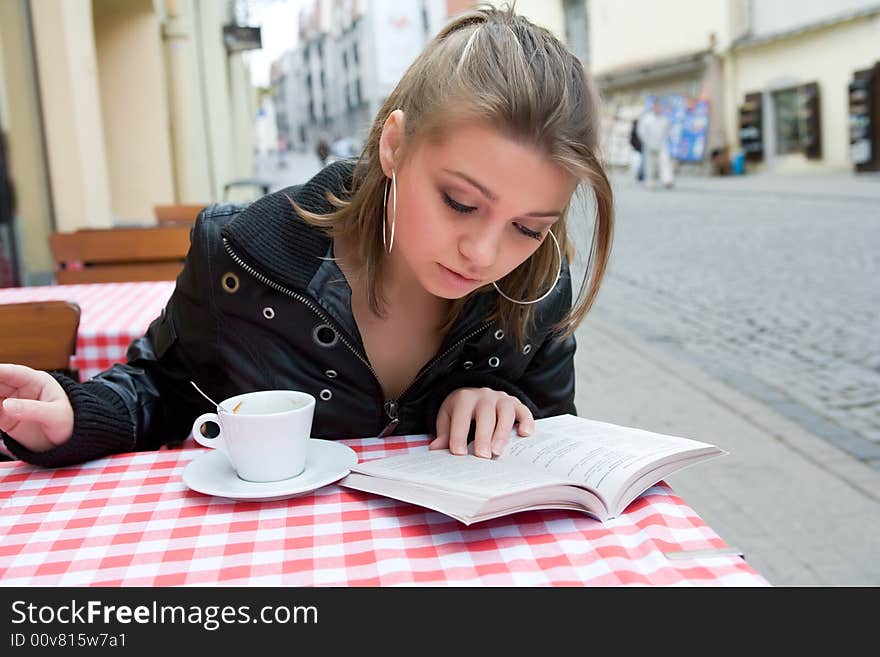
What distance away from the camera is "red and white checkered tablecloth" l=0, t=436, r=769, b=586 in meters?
0.92

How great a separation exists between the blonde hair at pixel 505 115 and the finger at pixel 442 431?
0.77 feet

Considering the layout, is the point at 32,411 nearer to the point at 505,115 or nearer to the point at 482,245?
the point at 482,245

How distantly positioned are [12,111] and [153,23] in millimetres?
3708

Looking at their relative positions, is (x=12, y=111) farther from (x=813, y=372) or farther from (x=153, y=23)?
(x=813, y=372)

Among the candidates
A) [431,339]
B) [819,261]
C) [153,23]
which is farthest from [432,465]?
[153,23]

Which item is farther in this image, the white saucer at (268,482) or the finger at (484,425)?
the finger at (484,425)

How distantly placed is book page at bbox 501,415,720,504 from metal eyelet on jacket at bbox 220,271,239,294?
571 mm

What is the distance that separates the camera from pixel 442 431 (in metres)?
1.39

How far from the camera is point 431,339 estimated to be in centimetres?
168

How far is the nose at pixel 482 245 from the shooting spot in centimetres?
125

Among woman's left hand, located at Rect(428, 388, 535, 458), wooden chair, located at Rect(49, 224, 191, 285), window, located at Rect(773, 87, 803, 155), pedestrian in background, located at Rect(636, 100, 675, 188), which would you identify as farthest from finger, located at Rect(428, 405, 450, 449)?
window, located at Rect(773, 87, 803, 155)

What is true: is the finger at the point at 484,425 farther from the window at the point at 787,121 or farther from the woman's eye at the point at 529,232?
the window at the point at 787,121
